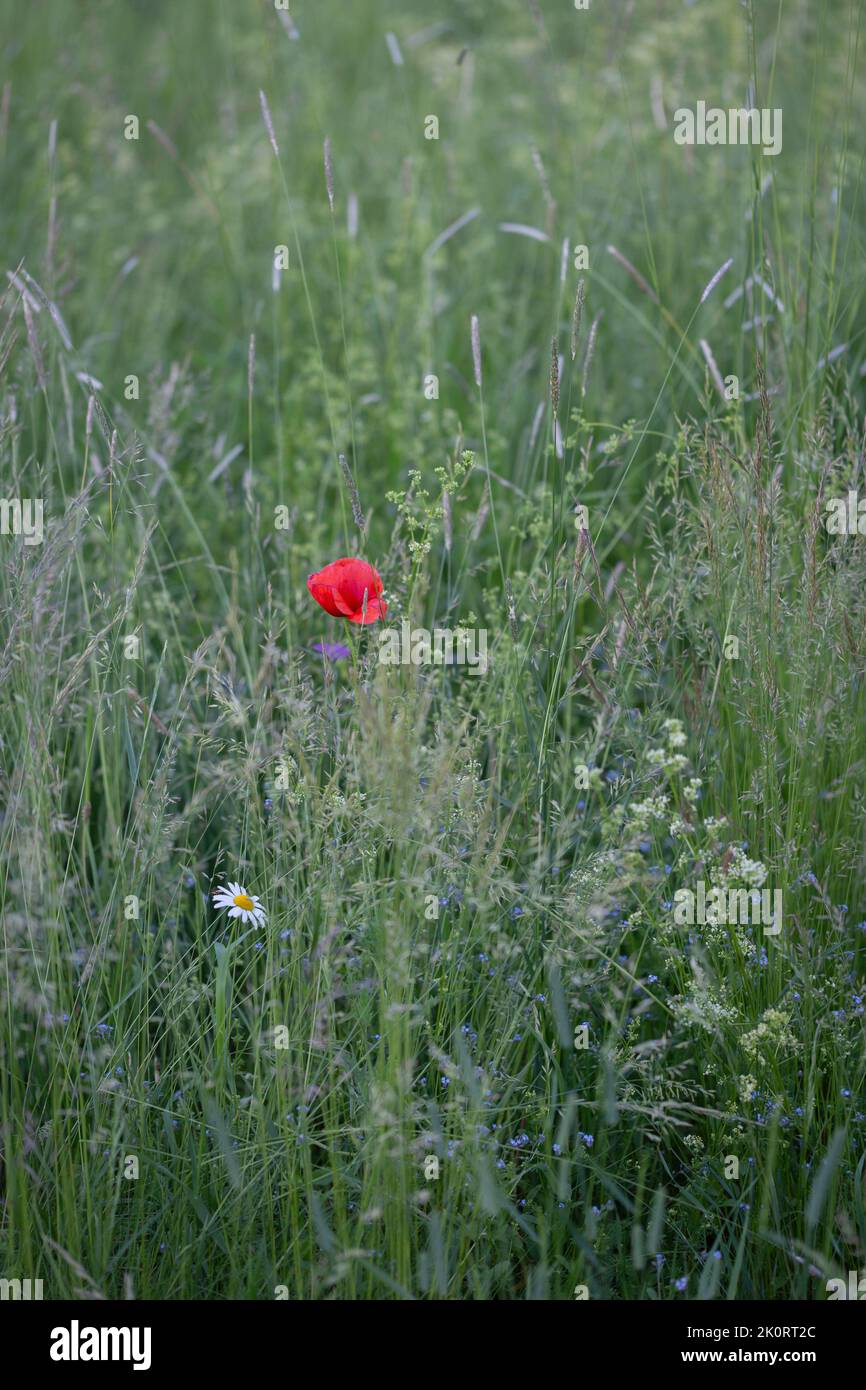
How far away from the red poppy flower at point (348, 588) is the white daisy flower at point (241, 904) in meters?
0.41

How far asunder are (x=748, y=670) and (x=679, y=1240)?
0.77m

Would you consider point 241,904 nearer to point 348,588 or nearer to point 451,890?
point 451,890

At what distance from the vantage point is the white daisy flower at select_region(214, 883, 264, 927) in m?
1.64

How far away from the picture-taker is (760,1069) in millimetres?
1595

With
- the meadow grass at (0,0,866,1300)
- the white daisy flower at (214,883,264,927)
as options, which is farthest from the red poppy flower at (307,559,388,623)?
the white daisy flower at (214,883,264,927)

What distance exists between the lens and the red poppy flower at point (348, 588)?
1.66m

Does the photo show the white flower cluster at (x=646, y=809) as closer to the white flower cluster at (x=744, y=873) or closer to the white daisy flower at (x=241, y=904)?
the white flower cluster at (x=744, y=873)

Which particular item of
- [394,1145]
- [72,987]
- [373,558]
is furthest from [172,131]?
[394,1145]

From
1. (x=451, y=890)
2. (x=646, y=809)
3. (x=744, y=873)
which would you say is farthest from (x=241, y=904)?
(x=744, y=873)

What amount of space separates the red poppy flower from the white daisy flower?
41cm

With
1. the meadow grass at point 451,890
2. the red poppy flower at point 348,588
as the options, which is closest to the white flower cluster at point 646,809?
the meadow grass at point 451,890

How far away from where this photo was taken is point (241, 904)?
1668mm
